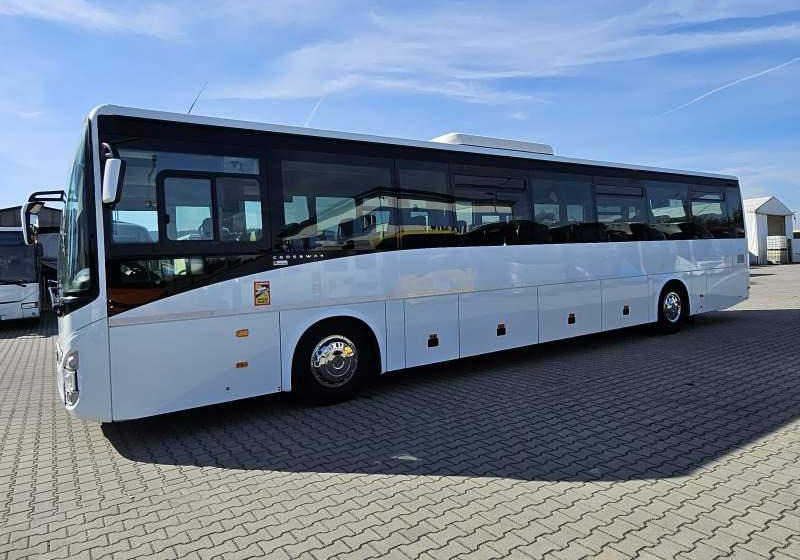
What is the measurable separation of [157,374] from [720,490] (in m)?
4.73

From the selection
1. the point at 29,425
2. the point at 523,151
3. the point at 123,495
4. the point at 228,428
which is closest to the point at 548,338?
the point at 523,151

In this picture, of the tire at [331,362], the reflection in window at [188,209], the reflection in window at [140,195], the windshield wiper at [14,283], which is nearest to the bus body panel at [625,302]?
the tire at [331,362]

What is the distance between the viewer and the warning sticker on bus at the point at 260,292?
5457mm

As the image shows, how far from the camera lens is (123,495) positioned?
398 cm

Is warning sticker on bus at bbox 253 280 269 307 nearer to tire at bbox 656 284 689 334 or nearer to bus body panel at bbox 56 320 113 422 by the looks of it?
bus body panel at bbox 56 320 113 422

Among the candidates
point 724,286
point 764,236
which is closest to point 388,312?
point 724,286

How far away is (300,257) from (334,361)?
127 centimetres

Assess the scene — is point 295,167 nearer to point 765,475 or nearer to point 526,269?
point 526,269

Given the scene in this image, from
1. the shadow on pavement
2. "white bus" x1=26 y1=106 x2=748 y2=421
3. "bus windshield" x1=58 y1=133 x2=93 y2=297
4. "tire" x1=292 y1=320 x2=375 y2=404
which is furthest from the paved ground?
"bus windshield" x1=58 y1=133 x2=93 y2=297

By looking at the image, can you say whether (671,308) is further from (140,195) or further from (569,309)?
(140,195)

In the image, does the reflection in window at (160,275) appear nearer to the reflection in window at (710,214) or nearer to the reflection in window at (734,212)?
the reflection in window at (710,214)

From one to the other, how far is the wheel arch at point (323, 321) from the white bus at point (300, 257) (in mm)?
22

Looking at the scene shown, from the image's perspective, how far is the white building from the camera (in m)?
38.8

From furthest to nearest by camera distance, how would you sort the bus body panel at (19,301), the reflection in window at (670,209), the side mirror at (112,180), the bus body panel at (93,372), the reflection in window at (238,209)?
the bus body panel at (19,301) < the reflection in window at (670,209) < the reflection in window at (238,209) < the bus body panel at (93,372) < the side mirror at (112,180)
